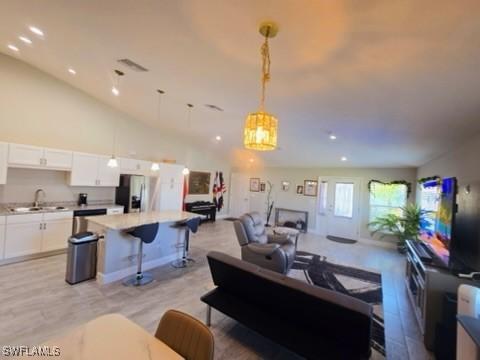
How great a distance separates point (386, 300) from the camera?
11.3ft

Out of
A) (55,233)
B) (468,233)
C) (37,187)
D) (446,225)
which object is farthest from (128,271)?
(468,233)

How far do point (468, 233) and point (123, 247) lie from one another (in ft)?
15.1

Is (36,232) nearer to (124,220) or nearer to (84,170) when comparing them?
(84,170)

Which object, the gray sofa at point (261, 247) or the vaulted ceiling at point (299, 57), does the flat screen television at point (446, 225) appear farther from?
the gray sofa at point (261, 247)

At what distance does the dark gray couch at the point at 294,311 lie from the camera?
66.6 inches

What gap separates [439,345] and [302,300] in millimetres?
1592

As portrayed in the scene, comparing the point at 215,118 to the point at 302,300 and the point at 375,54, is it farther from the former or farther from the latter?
the point at 302,300

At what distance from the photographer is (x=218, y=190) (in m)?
9.18

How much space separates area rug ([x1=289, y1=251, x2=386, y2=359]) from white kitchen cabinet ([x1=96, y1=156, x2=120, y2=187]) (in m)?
4.47

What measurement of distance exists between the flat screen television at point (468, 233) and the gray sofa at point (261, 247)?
2069mm


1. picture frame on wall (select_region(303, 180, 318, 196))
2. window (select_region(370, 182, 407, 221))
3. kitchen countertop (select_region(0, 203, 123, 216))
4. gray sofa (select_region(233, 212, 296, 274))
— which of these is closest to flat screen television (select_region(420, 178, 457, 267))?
gray sofa (select_region(233, 212, 296, 274))

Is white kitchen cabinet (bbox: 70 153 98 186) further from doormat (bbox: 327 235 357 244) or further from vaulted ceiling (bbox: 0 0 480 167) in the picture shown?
doormat (bbox: 327 235 357 244)

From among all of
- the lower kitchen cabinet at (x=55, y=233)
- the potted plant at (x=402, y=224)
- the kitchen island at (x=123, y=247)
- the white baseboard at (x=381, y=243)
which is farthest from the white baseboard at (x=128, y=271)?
the white baseboard at (x=381, y=243)

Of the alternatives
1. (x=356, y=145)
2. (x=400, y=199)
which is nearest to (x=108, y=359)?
(x=356, y=145)
